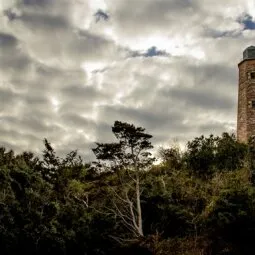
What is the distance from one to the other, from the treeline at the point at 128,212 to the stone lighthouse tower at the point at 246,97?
10.1 metres

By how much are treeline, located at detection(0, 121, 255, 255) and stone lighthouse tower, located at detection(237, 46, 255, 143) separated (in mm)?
10134

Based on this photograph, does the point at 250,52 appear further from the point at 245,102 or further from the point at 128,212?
the point at 128,212

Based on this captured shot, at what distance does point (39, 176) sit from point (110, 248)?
707 centimetres

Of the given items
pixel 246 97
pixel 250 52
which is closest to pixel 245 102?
pixel 246 97

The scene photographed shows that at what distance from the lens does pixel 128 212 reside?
3061 cm

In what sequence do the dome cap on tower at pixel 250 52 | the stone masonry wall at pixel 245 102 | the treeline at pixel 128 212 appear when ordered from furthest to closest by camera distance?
the dome cap on tower at pixel 250 52 < the stone masonry wall at pixel 245 102 < the treeline at pixel 128 212

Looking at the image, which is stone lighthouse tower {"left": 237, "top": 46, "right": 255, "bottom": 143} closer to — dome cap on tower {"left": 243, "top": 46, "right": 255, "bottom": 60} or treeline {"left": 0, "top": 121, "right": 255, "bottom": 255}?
dome cap on tower {"left": 243, "top": 46, "right": 255, "bottom": 60}

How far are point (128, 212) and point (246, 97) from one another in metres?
20.3

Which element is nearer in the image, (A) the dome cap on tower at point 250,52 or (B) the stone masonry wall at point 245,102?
(B) the stone masonry wall at point 245,102

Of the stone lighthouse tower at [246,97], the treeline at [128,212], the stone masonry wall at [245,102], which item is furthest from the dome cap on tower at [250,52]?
the treeline at [128,212]

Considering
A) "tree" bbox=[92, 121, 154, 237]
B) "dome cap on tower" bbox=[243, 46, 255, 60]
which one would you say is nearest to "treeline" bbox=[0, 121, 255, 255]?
"tree" bbox=[92, 121, 154, 237]

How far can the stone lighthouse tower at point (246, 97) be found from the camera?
43.4 meters

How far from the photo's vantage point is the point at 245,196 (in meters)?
28.5

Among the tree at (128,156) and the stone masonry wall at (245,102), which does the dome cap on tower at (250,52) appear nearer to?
the stone masonry wall at (245,102)
